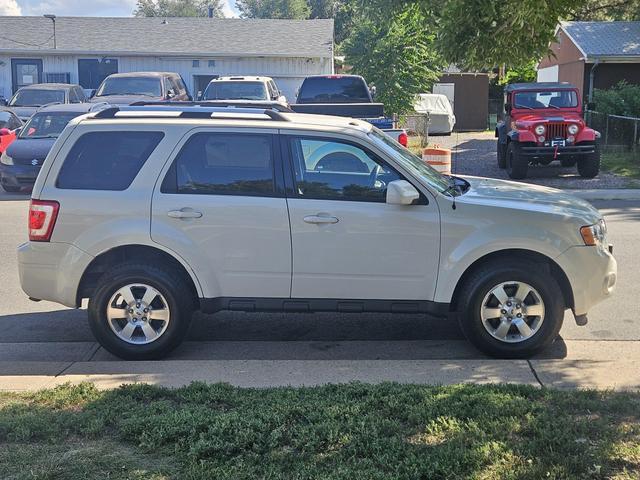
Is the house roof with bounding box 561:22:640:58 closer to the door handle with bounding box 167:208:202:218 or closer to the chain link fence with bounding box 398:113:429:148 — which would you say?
the chain link fence with bounding box 398:113:429:148

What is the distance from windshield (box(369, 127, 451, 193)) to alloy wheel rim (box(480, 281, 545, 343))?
0.93m

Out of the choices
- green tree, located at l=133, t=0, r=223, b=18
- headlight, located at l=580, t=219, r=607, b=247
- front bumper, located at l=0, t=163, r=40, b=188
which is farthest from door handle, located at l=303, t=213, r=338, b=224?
green tree, located at l=133, t=0, r=223, b=18

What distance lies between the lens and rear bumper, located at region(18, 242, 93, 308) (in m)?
6.19

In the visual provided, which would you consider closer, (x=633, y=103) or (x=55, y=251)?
(x=55, y=251)

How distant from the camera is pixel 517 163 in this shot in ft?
58.1

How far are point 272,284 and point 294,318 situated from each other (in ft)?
4.75

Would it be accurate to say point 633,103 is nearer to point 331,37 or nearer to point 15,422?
point 331,37

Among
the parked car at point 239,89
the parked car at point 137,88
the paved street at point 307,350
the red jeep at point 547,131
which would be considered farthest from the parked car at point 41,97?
the paved street at point 307,350

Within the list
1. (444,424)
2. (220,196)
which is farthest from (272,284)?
(444,424)

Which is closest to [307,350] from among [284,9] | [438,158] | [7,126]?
[438,158]

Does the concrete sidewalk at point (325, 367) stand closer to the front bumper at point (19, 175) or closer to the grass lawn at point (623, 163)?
the front bumper at point (19, 175)

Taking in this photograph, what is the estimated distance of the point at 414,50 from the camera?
85.5ft

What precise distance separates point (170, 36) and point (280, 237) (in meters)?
30.6

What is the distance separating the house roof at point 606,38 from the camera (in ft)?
95.0
